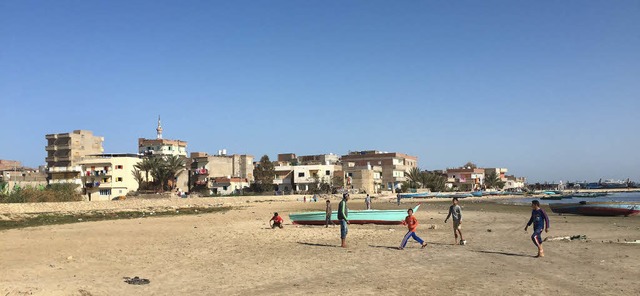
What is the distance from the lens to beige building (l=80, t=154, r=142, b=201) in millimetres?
78125

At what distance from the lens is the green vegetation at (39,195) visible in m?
50.1

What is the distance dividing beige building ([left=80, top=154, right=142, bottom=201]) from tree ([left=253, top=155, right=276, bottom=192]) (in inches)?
822

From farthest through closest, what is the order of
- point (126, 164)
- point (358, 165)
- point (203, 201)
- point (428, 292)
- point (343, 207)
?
point (358, 165) < point (126, 164) < point (203, 201) < point (343, 207) < point (428, 292)

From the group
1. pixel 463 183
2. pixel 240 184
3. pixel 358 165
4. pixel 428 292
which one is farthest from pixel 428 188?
pixel 428 292

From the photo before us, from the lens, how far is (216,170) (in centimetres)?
9462

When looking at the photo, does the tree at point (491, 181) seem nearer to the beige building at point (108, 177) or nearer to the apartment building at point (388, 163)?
the apartment building at point (388, 163)

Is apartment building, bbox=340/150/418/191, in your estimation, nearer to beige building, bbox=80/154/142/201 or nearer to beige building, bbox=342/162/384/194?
beige building, bbox=342/162/384/194

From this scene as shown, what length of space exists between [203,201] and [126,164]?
2175 centimetres

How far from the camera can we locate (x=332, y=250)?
54.7 ft

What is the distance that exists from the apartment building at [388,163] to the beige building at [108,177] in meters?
46.1

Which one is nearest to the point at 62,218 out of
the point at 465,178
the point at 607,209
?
the point at 607,209

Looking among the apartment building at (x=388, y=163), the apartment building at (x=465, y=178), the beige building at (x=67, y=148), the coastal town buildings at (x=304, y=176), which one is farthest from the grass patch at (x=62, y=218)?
the apartment building at (x=465, y=178)

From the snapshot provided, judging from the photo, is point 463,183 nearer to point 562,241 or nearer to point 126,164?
point 126,164

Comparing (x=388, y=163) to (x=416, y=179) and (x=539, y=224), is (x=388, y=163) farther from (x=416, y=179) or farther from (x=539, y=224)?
(x=539, y=224)
